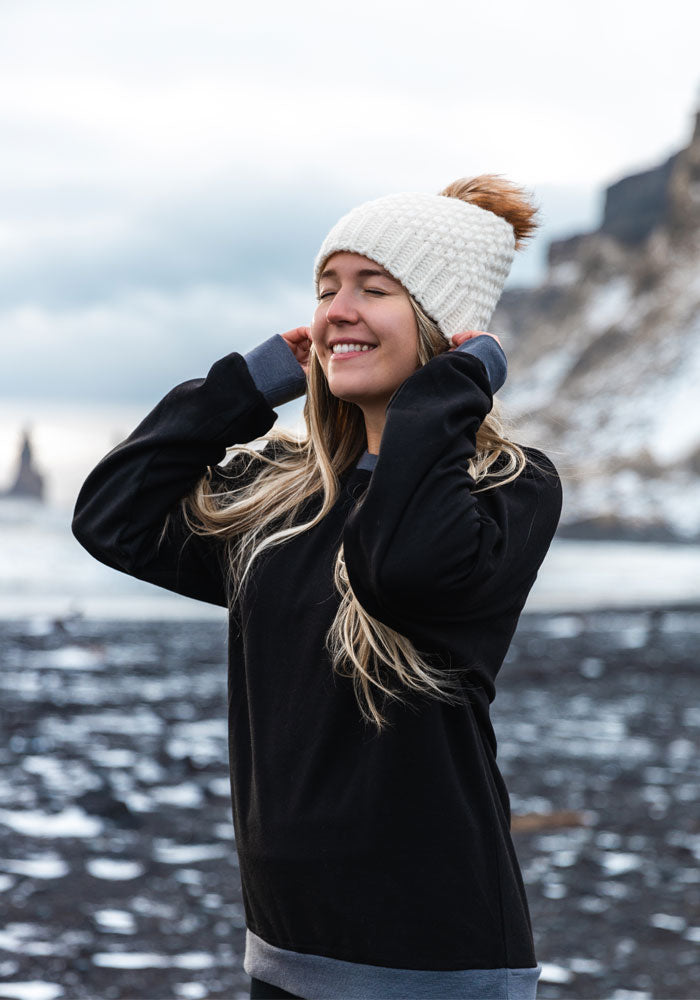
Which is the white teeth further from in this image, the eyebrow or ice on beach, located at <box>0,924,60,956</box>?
ice on beach, located at <box>0,924,60,956</box>

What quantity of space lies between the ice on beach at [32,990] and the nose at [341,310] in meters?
3.13

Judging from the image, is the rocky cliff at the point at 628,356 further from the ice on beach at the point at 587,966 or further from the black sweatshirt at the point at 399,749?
the black sweatshirt at the point at 399,749

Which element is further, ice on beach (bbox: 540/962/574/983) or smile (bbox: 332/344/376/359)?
ice on beach (bbox: 540/962/574/983)

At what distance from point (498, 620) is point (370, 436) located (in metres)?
0.49

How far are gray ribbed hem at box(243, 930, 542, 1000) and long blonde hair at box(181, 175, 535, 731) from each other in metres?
0.43

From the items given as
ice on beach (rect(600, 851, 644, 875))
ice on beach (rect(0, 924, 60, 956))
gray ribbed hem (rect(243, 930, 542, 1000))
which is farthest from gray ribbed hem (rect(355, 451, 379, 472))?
ice on beach (rect(600, 851, 644, 875))

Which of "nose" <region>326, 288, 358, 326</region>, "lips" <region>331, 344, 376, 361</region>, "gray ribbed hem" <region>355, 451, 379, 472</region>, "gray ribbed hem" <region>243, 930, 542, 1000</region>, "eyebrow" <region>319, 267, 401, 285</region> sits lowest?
"gray ribbed hem" <region>243, 930, 542, 1000</region>

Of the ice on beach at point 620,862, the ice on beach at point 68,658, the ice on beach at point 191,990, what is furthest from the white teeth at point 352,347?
the ice on beach at point 68,658

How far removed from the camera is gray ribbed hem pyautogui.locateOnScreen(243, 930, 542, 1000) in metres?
2.10

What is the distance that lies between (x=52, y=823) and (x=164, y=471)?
454 centimetres

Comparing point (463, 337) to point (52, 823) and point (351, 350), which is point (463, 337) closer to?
point (351, 350)

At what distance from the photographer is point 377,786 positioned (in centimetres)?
213

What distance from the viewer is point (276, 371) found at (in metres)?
2.60

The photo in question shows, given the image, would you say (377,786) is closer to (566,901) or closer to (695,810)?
(566,901)
